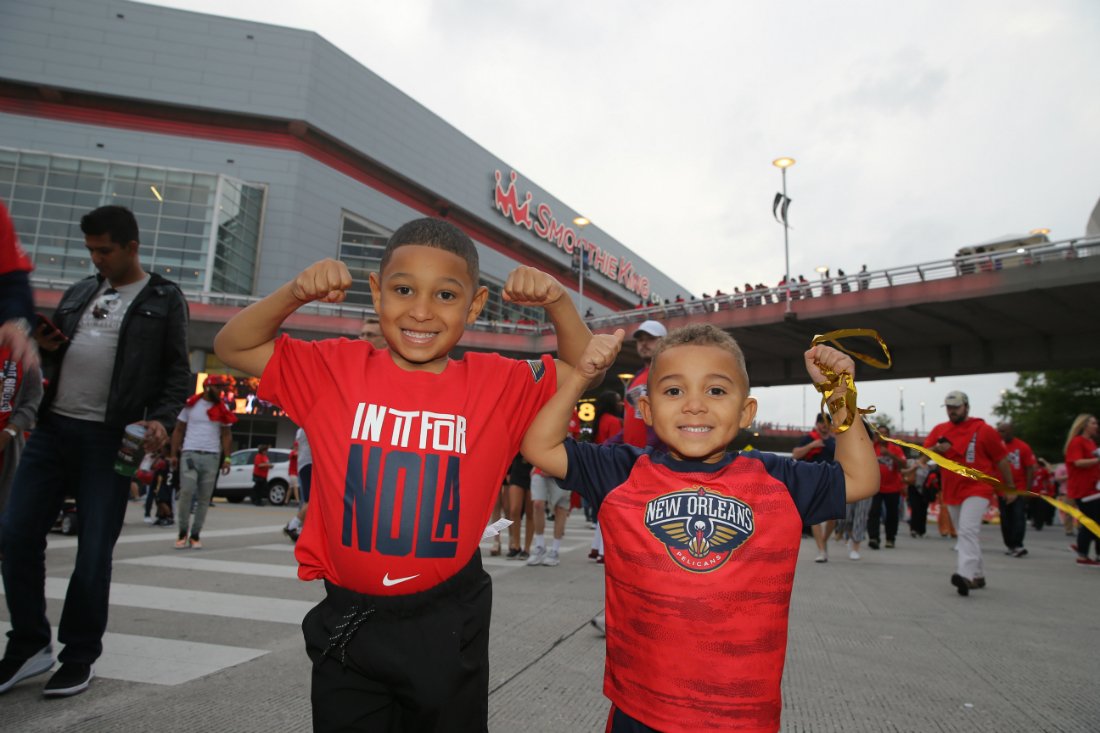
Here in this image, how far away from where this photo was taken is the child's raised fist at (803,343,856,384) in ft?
6.05

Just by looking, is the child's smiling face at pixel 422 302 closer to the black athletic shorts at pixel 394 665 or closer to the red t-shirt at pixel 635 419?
the black athletic shorts at pixel 394 665

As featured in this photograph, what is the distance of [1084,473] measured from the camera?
9.71 m

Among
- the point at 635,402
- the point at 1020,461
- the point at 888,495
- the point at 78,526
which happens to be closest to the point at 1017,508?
the point at 1020,461

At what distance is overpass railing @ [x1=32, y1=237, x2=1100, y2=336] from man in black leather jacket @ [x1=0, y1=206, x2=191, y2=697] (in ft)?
55.7

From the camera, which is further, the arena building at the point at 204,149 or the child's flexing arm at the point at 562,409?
the arena building at the point at 204,149

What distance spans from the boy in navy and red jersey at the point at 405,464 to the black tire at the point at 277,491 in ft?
59.5

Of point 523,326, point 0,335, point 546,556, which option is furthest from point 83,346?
point 523,326

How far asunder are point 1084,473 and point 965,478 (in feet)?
14.7

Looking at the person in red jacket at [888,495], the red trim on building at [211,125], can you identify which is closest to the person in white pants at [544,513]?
the person in red jacket at [888,495]

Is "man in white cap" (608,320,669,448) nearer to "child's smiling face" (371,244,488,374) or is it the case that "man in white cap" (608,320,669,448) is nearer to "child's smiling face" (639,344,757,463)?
"child's smiling face" (639,344,757,463)

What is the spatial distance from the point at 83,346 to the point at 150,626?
1.81 metres

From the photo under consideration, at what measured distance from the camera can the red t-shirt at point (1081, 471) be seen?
948 cm

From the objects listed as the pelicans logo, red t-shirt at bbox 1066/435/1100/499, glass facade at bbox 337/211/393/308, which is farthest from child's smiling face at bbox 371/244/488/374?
glass facade at bbox 337/211/393/308

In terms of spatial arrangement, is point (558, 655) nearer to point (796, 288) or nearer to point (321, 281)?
point (321, 281)
